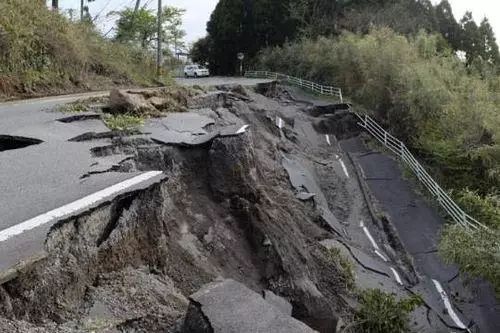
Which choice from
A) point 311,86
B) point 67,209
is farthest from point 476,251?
point 311,86

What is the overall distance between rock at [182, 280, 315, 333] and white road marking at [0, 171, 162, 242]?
1.54m

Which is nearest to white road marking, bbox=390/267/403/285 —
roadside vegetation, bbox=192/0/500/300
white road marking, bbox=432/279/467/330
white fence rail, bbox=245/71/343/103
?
white road marking, bbox=432/279/467/330

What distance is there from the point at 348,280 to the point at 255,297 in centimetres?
541

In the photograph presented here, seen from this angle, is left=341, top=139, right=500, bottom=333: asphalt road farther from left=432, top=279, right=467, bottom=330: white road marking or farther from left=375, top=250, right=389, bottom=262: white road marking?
left=375, top=250, right=389, bottom=262: white road marking

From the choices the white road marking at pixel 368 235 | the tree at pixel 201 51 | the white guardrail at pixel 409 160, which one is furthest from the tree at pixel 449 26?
the white road marking at pixel 368 235

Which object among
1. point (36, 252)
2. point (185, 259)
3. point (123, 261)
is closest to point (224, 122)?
point (185, 259)

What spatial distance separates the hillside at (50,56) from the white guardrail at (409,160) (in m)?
10.1

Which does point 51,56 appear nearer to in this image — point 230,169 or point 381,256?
point 230,169

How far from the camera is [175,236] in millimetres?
7234

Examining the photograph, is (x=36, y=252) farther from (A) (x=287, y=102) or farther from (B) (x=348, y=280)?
(A) (x=287, y=102)

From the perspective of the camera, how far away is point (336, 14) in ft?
156

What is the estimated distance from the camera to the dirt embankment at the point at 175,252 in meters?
4.40

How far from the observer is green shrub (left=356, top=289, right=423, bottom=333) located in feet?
28.7

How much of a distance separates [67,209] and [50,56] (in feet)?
43.9
